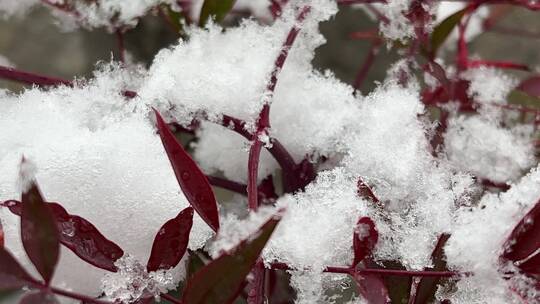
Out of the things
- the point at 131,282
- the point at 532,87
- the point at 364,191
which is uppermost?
the point at 532,87

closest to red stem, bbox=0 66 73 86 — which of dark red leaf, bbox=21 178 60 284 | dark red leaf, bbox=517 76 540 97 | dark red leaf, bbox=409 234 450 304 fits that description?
dark red leaf, bbox=21 178 60 284

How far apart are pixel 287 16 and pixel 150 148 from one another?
201 mm

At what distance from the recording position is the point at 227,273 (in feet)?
1.24

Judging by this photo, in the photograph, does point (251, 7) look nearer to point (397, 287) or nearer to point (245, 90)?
point (245, 90)

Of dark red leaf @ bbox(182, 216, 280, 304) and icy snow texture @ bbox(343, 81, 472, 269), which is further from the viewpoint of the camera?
Answer: icy snow texture @ bbox(343, 81, 472, 269)

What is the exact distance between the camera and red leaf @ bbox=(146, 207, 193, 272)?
438 mm

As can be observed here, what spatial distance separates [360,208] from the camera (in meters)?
0.50

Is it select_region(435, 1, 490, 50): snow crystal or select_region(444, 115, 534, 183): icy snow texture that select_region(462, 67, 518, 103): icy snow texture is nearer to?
select_region(444, 115, 534, 183): icy snow texture

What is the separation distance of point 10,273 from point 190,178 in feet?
0.40

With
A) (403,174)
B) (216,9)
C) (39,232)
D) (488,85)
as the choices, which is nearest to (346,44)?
(488,85)

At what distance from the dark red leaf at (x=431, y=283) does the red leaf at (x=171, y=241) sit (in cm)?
18

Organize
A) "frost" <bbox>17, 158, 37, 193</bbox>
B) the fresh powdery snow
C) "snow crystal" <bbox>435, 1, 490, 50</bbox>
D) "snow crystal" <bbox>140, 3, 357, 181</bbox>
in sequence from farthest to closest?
"snow crystal" <bbox>435, 1, 490, 50</bbox>
"snow crystal" <bbox>140, 3, 357, 181</bbox>
the fresh powdery snow
"frost" <bbox>17, 158, 37, 193</bbox>

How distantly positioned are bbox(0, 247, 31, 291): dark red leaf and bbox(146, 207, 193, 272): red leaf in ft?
0.29

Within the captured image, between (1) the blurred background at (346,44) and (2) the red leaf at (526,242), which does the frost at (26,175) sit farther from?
(1) the blurred background at (346,44)
